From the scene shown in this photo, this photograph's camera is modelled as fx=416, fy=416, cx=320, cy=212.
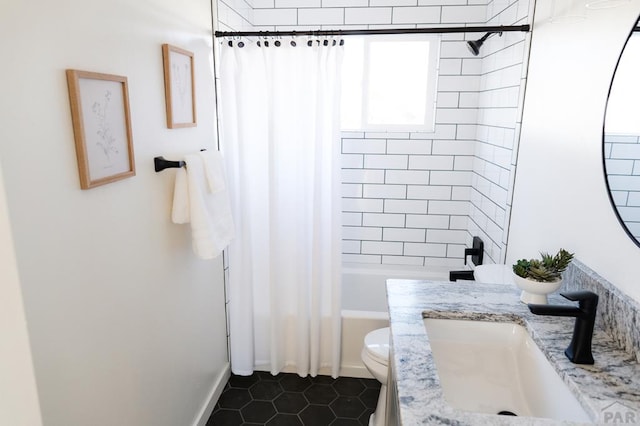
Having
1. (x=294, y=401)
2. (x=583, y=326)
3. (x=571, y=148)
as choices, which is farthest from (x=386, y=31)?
(x=294, y=401)

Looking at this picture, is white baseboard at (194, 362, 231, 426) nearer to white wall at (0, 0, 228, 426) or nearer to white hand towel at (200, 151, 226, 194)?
white wall at (0, 0, 228, 426)

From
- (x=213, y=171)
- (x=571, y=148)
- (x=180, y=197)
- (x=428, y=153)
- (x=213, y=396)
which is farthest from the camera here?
(x=428, y=153)

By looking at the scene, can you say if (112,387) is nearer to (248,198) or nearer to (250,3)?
(248,198)

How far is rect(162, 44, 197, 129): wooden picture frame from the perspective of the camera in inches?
65.2

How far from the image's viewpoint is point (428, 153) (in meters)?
2.95

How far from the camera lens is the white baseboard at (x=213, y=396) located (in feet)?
7.05

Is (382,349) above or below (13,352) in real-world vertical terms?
below

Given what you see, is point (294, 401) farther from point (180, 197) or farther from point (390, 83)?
point (390, 83)

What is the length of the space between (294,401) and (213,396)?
0.45 metres

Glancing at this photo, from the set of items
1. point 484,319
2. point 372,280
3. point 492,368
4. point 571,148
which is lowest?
point 372,280

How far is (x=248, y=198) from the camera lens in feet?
7.50

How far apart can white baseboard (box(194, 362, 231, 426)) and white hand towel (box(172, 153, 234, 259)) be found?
93 cm

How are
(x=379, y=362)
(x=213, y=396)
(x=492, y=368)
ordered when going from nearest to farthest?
(x=492, y=368)
(x=379, y=362)
(x=213, y=396)

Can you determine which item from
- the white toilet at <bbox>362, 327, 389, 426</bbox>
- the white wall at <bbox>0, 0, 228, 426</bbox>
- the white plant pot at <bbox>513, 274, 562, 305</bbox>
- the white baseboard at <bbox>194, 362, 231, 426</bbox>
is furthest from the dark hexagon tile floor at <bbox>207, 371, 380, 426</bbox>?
the white plant pot at <bbox>513, 274, 562, 305</bbox>
